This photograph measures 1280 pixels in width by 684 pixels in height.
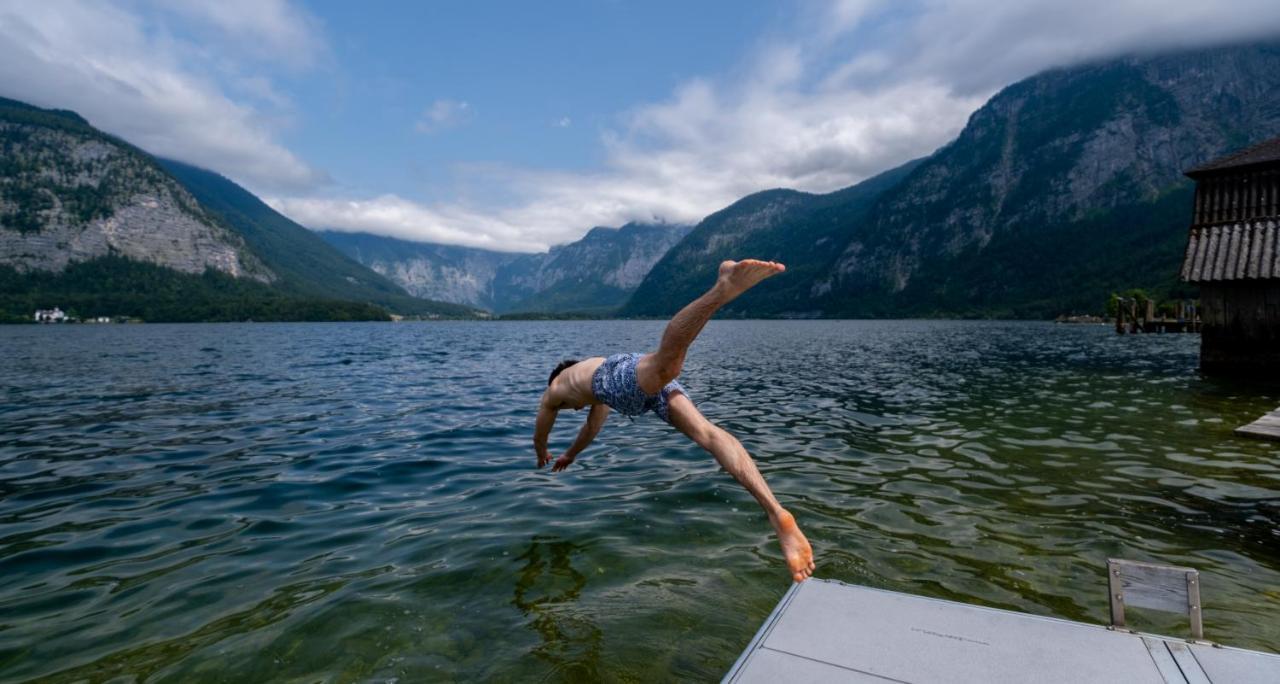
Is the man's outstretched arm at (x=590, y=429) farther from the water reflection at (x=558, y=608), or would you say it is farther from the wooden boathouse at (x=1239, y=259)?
the wooden boathouse at (x=1239, y=259)

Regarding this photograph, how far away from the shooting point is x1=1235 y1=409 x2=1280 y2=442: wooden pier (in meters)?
11.9

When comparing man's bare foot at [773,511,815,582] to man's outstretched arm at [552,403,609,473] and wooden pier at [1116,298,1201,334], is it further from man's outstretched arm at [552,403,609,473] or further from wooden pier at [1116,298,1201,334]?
wooden pier at [1116,298,1201,334]

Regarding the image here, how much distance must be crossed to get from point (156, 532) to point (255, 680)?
496cm

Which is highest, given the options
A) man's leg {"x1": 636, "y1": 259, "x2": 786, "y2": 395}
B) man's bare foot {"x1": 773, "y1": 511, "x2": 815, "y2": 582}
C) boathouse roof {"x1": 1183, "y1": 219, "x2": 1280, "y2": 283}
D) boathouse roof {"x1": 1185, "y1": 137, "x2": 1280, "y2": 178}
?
boathouse roof {"x1": 1185, "y1": 137, "x2": 1280, "y2": 178}

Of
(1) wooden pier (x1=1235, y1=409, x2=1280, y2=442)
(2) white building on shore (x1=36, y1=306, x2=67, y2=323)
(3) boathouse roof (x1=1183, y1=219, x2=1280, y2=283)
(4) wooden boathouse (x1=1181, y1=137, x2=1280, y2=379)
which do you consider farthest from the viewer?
(2) white building on shore (x1=36, y1=306, x2=67, y2=323)

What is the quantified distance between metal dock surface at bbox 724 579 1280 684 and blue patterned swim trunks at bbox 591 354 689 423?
268cm

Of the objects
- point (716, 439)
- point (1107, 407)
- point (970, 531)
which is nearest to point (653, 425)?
point (970, 531)

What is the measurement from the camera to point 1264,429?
40.1ft

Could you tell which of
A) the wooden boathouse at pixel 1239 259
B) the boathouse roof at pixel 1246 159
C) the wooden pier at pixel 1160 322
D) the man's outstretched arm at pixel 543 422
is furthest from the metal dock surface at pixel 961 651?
the wooden pier at pixel 1160 322

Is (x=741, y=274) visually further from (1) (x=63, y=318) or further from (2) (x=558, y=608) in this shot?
(1) (x=63, y=318)

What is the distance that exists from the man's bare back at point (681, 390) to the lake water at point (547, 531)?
1230 millimetres

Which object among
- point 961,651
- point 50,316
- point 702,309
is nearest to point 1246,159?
A: point 702,309

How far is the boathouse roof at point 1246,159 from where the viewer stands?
22609mm

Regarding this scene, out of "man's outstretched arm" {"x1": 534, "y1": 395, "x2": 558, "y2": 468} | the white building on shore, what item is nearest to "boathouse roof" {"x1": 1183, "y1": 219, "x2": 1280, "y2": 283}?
"man's outstretched arm" {"x1": 534, "y1": 395, "x2": 558, "y2": 468}
